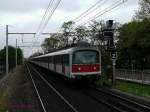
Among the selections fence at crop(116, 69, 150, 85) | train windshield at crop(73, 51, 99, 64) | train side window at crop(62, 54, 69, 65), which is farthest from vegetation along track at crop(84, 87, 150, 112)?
fence at crop(116, 69, 150, 85)

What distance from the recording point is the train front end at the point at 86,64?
1133 inches

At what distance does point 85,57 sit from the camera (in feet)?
96.2

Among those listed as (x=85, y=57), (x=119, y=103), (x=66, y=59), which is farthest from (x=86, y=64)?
(x=119, y=103)

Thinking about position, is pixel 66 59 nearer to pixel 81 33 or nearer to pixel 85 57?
pixel 85 57

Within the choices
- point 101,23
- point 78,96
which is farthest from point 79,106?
point 101,23

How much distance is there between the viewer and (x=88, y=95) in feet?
81.4

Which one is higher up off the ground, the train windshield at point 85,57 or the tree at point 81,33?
the tree at point 81,33

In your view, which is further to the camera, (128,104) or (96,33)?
(96,33)

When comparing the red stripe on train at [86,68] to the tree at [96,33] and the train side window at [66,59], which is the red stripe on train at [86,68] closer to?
the train side window at [66,59]

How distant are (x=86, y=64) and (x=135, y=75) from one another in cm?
559

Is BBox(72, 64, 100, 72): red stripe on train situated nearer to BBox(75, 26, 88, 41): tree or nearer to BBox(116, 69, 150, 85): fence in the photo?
BBox(116, 69, 150, 85): fence

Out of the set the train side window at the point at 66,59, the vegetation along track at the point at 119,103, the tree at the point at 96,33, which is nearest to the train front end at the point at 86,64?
the train side window at the point at 66,59

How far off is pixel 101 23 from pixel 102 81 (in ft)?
113

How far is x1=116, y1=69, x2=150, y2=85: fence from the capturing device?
30228mm
